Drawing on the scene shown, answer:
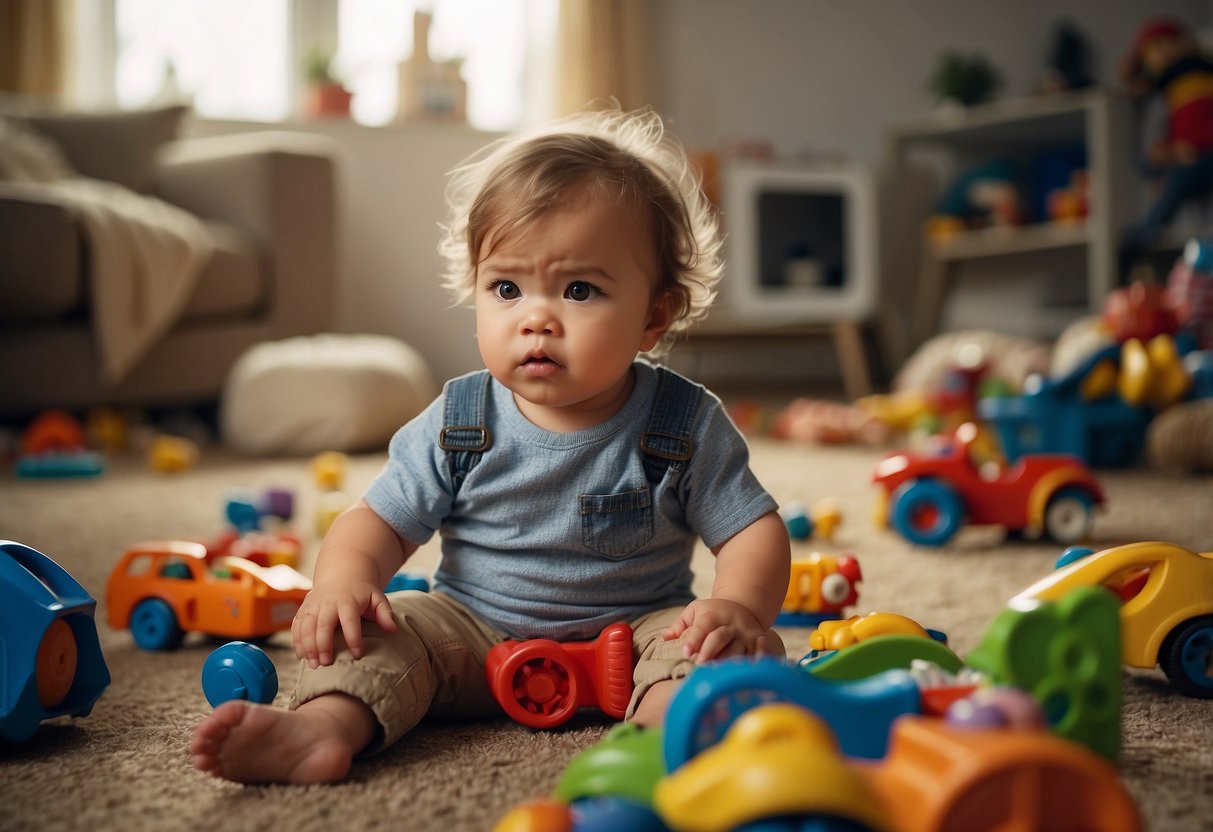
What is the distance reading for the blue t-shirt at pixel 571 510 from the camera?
0.78m

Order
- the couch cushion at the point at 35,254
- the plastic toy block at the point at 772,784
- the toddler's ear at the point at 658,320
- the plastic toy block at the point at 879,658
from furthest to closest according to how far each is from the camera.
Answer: the couch cushion at the point at 35,254 < the toddler's ear at the point at 658,320 < the plastic toy block at the point at 879,658 < the plastic toy block at the point at 772,784

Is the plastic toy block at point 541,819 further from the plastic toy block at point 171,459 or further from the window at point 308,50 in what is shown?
the window at point 308,50

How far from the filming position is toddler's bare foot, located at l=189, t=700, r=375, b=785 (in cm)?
59

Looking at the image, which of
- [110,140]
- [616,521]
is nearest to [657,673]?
[616,521]

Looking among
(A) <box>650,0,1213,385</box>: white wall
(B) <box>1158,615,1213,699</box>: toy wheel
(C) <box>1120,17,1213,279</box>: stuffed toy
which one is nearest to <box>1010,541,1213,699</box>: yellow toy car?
(B) <box>1158,615,1213,699</box>: toy wheel

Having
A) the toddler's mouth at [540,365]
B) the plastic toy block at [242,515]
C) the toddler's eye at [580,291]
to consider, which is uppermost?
the toddler's eye at [580,291]

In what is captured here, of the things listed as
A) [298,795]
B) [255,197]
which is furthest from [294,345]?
[298,795]

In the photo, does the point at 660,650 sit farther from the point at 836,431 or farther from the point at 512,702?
the point at 836,431

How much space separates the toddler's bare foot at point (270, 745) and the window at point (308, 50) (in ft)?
9.93

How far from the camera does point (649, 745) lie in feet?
1.71

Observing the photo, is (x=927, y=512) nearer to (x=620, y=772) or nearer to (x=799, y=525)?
(x=799, y=525)

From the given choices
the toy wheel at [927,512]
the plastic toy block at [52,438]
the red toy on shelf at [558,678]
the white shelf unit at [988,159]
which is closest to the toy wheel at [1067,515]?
the toy wheel at [927,512]

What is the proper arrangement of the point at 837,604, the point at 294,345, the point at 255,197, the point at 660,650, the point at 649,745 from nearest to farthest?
the point at 649,745 → the point at 660,650 → the point at 837,604 → the point at 294,345 → the point at 255,197

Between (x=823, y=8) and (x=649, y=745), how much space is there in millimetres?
3920
